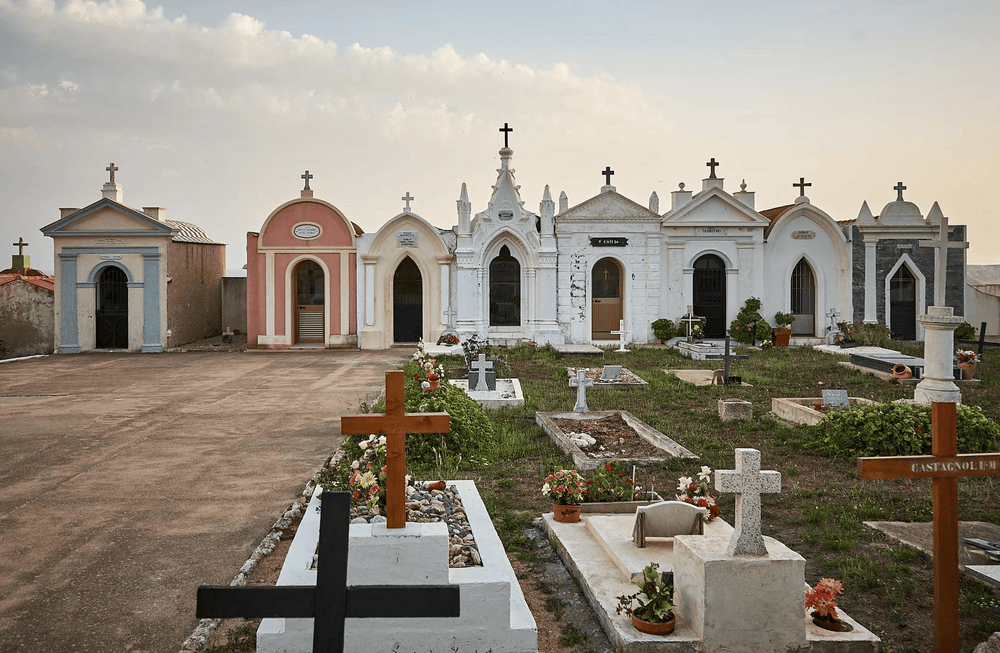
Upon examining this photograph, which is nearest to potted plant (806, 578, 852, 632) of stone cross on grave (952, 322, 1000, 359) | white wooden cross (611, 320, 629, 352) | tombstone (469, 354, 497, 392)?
tombstone (469, 354, 497, 392)

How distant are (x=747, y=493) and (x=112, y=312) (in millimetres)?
24157

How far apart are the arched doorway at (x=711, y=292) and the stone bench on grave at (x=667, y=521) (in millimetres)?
19331

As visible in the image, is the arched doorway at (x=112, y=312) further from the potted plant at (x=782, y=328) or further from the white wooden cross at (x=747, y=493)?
the white wooden cross at (x=747, y=493)

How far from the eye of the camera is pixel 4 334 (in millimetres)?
23594

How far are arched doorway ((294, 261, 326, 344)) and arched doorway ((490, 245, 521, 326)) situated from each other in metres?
5.67

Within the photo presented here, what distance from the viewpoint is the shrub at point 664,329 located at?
A: 77.0ft

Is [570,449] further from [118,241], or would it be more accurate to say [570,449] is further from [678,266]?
[118,241]

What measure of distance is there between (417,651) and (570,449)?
480 centimetres

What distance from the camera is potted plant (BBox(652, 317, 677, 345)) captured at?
23.5 meters

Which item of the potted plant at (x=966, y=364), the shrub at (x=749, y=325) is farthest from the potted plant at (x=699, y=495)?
the shrub at (x=749, y=325)

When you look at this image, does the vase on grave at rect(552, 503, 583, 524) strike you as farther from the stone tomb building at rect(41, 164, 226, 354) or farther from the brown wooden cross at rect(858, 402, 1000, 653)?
the stone tomb building at rect(41, 164, 226, 354)

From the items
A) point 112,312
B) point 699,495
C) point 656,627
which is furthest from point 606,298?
point 656,627

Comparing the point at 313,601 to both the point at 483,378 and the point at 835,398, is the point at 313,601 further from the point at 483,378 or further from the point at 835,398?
the point at 483,378

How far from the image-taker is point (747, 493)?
4.30 m
